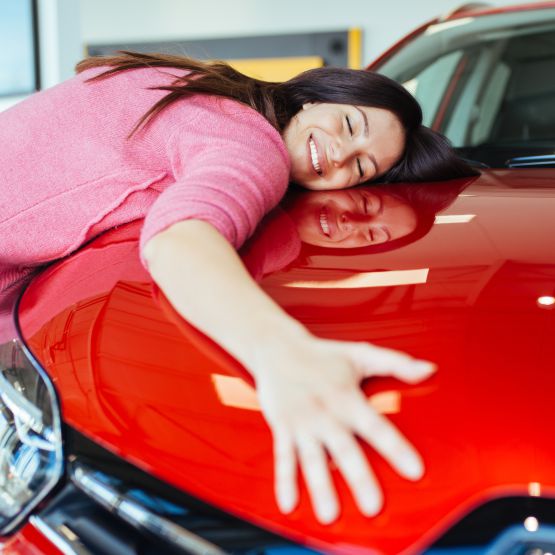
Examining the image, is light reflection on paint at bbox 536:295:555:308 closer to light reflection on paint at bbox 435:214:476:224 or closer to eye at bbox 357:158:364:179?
light reflection on paint at bbox 435:214:476:224

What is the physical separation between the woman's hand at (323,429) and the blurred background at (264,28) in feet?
15.1

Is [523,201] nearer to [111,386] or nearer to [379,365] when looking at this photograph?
[379,365]

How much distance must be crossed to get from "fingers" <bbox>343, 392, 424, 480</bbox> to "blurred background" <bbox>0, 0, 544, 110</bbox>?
183 inches

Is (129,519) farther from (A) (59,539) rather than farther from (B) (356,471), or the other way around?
(B) (356,471)

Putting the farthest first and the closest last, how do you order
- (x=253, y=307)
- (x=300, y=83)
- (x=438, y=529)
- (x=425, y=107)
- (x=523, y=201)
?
(x=425, y=107) < (x=300, y=83) < (x=523, y=201) < (x=253, y=307) < (x=438, y=529)

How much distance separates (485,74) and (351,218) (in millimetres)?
1055

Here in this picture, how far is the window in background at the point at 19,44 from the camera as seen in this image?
408 centimetres

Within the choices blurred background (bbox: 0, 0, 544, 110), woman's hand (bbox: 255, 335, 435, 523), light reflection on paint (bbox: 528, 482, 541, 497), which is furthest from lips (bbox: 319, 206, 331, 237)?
blurred background (bbox: 0, 0, 544, 110)

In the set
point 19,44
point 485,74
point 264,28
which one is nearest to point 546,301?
point 485,74

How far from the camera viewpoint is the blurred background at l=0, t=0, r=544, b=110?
5.84 m

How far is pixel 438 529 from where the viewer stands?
548 millimetres

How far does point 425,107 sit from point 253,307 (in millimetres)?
1330

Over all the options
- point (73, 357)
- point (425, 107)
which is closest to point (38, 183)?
point (73, 357)

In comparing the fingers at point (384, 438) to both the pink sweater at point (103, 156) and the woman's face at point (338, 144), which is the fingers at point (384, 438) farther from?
the woman's face at point (338, 144)
